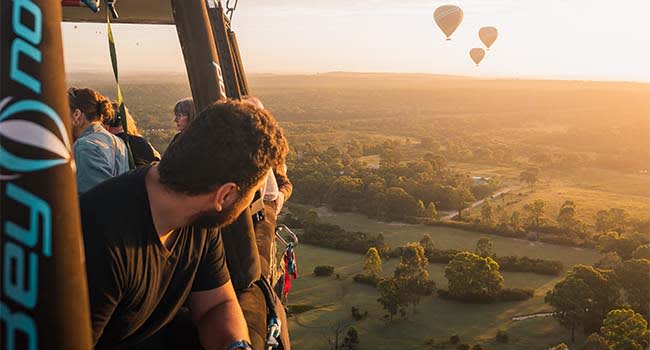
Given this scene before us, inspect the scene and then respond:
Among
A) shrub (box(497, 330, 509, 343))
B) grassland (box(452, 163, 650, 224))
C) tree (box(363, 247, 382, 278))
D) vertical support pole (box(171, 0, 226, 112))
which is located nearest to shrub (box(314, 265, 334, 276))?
tree (box(363, 247, 382, 278))

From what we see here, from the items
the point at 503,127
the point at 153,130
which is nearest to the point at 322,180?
Answer: the point at 153,130

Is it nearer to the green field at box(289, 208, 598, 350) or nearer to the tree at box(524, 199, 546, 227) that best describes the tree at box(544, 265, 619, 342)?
the green field at box(289, 208, 598, 350)

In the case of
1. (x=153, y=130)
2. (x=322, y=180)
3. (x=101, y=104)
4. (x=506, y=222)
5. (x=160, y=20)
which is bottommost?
(x=506, y=222)

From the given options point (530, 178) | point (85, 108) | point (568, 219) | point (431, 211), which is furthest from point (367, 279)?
point (85, 108)

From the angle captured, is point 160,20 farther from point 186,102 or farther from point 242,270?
point 242,270

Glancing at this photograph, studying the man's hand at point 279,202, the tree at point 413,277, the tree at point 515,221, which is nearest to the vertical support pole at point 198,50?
the man's hand at point 279,202

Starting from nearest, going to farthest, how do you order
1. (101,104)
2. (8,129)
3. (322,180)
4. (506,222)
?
(8,129), (101,104), (506,222), (322,180)

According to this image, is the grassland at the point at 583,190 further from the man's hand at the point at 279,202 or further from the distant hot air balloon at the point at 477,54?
the man's hand at the point at 279,202
